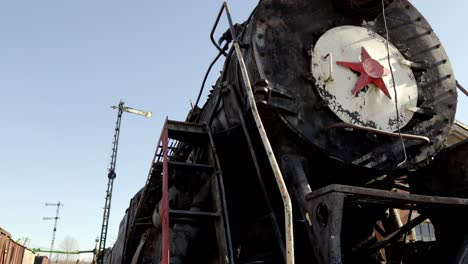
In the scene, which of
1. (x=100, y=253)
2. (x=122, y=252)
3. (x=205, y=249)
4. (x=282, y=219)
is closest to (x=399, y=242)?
(x=282, y=219)

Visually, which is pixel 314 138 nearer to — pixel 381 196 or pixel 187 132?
pixel 381 196

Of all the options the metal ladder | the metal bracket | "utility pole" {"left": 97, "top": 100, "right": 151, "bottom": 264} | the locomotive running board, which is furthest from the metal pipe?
"utility pole" {"left": 97, "top": 100, "right": 151, "bottom": 264}

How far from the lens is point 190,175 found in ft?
12.1

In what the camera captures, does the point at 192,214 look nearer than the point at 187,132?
Yes

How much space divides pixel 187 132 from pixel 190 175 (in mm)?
428

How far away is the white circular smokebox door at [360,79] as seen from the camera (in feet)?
11.8

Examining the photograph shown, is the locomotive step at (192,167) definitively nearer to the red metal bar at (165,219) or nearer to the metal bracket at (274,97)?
the red metal bar at (165,219)

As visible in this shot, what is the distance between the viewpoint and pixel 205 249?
3613 mm

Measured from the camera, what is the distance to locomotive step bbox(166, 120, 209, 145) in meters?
3.86

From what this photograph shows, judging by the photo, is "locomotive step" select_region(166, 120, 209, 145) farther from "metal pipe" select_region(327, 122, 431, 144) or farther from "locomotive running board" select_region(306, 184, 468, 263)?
"locomotive running board" select_region(306, 184, 468, 263)

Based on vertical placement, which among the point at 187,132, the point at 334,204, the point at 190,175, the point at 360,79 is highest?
the point at 360,79

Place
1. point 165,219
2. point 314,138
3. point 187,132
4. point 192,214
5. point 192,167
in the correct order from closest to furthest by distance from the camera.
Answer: point 165,219 → point 192,214 → point 314,138 → point 192,167 → point 187,132

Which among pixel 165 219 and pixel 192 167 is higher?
pixel 192 167

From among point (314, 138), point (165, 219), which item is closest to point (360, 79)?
point (314, 138)
